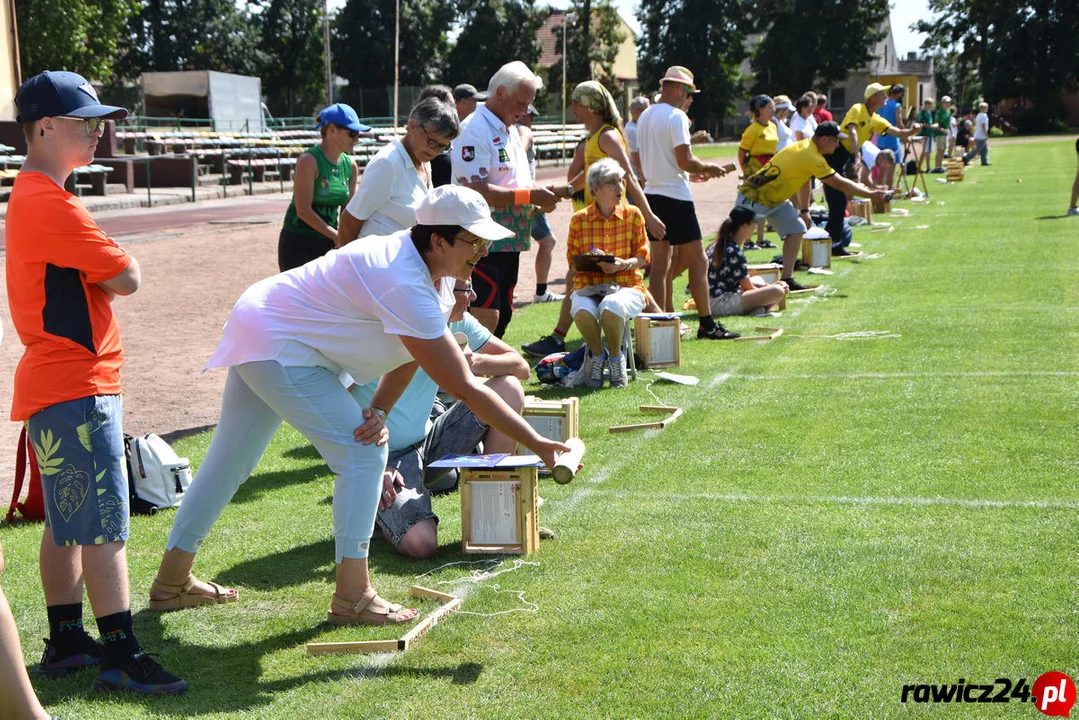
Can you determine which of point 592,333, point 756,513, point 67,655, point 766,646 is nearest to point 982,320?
point 592,333

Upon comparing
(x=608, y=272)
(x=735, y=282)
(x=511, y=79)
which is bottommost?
(x=735, y=282)

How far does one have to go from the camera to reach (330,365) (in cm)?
424

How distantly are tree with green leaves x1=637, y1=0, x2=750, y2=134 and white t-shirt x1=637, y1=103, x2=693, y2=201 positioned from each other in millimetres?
69296

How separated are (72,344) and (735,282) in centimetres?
853

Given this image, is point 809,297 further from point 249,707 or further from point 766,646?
point 249,707

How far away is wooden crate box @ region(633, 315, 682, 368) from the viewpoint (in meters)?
9.01

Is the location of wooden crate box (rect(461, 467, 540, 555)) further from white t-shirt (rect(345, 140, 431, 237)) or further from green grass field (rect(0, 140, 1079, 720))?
white t-shirt (rect(345, 140, 431, 237))

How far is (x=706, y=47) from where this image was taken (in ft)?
262

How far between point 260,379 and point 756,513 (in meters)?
2.48

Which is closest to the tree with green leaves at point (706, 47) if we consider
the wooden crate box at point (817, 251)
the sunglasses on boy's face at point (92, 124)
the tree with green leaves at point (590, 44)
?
the tree with green leaves at point (590, 44)

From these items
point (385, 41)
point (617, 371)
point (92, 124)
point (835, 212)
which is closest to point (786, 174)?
point (835, 212)

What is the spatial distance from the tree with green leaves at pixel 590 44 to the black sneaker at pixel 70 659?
70587 millimetres

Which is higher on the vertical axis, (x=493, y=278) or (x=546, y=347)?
(x=493, y=278)

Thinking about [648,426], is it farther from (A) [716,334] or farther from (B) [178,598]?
(B) [178,598]
